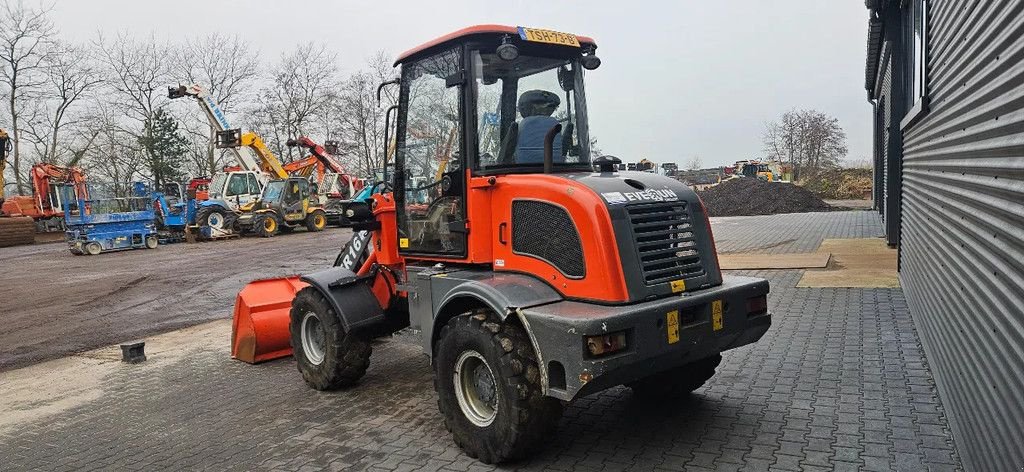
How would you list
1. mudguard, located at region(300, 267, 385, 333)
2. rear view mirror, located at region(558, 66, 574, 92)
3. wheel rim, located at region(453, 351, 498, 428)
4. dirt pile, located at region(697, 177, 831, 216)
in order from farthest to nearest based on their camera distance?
dirt pile, located at region(697, 177, 831, 216), mudguard, located at region(300, 267, 385, 333), rear view mirror, located at region(558, 66, 574, 92), wheel rim, located at region(453, 351, 498, 428)

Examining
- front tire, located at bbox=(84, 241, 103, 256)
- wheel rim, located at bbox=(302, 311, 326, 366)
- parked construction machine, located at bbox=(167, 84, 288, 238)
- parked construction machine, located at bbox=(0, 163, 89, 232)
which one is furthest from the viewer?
parked construction machine, located at bbox=(0, 163, 89, 232)

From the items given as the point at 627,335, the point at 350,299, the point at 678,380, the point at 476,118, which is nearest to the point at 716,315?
the point at 627,335

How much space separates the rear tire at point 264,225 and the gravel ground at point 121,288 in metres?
2.41

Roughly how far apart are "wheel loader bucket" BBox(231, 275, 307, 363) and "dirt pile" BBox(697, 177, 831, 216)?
2490cm

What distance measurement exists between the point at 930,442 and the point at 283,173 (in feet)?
94.5

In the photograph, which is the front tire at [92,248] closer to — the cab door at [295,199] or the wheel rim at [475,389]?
the cab door at [295,199]

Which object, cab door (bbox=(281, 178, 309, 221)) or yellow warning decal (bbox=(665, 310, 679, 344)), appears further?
cab door (bbox=(281, 178, 309, 221))

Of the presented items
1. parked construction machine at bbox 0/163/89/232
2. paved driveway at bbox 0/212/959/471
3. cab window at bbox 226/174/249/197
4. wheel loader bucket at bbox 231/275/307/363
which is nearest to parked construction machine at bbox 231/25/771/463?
paved driveway at bbox 0/212/959/471

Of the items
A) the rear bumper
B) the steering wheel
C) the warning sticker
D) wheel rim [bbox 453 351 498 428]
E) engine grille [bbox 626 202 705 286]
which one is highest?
the steering wheel

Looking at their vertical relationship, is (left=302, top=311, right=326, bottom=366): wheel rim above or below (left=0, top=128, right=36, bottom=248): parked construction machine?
below

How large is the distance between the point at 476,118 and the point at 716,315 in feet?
6.90

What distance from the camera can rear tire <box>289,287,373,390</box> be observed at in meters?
5.66

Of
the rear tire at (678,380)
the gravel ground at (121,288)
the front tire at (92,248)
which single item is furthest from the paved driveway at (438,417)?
the front tire at (92,248)

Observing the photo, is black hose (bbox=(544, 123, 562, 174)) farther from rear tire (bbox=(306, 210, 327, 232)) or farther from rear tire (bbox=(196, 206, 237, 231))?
rear tire (bbox=(306, 210, 327, 232))
